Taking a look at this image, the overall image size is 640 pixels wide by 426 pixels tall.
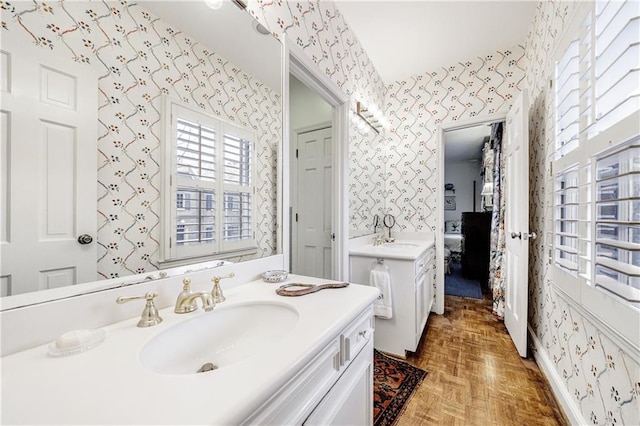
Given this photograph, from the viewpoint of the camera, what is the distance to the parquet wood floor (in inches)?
53.2

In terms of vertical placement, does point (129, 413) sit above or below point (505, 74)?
below

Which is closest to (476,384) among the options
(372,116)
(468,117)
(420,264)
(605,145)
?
(420,264)

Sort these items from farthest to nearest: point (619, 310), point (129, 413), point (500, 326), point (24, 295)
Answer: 1. point (500, 326)
2. point (619, 310)
3. point (24, 295)
4. point (129, 413)

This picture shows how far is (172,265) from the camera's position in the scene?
2.87 feet

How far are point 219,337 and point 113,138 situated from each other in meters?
0.67

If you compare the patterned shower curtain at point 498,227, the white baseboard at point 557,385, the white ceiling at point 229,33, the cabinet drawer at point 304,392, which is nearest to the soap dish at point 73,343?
the cabinet drawer at point 304,392

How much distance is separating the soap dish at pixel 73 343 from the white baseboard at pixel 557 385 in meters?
1.93

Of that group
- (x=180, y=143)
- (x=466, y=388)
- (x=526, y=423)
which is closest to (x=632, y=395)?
(x=526, y=423)

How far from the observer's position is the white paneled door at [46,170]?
558 millimetres

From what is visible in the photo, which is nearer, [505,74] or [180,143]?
[180,143]

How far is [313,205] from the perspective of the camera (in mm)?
2443

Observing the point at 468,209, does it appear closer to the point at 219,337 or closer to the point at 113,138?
the point at 219,337

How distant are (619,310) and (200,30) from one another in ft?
5.84

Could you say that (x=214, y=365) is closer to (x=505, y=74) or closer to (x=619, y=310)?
(x=619, y=310)
